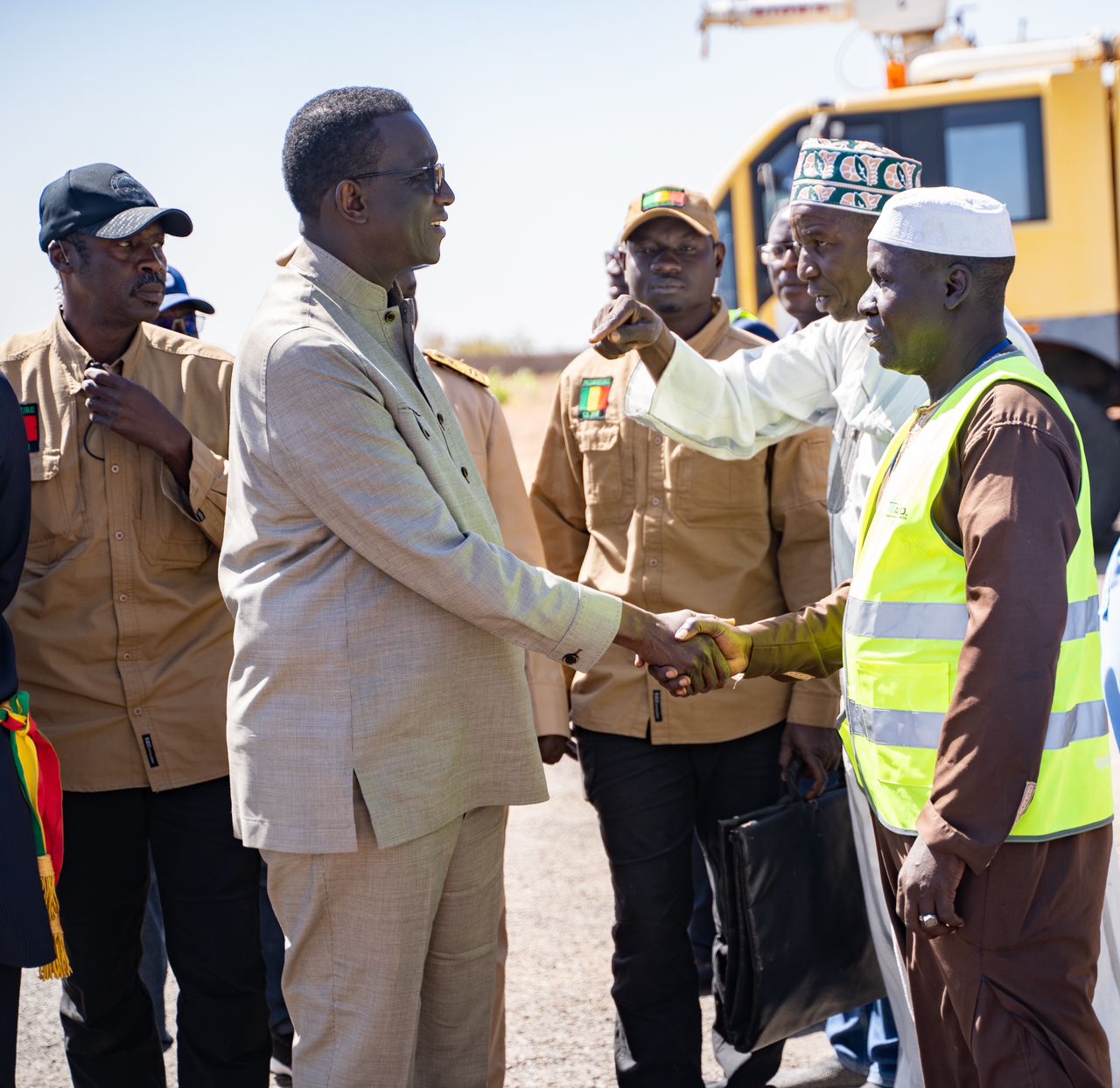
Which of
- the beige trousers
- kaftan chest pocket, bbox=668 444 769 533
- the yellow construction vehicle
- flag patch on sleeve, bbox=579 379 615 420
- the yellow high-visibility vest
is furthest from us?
the yellow construction vehicle

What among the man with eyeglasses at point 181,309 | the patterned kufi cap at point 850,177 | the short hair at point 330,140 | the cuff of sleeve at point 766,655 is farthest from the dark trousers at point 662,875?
the man with eyeglasses at point 181,309

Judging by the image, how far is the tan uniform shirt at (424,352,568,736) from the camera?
3.63m

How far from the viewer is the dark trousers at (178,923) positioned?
10.6 feet

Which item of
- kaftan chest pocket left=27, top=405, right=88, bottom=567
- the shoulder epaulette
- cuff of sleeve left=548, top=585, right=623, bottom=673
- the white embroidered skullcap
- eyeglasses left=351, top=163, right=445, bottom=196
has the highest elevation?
eyeglasses left=351, top=163, right=445, bottom=196

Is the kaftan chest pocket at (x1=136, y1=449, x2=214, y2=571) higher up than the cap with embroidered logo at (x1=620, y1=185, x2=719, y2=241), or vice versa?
the cap with embroidered logo at (x1=620, y1=185, x2=719, y2=241)

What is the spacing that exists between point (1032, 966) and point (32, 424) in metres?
2.46

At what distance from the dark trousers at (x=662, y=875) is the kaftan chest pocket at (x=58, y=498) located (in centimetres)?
145

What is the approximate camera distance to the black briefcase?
329 centimetres

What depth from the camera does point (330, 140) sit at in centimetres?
264

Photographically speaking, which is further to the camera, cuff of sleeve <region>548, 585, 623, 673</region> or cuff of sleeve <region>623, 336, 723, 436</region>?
cuff of sleeve <region>623, 336, 723, 436</region>

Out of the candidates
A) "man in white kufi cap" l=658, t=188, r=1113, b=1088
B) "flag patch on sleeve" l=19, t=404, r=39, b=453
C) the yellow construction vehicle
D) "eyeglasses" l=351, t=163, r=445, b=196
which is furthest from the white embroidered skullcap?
the yellow construction vehicle

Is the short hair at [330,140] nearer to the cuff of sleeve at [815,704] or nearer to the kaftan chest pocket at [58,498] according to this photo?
the kaftan chest pocket at [58,498]

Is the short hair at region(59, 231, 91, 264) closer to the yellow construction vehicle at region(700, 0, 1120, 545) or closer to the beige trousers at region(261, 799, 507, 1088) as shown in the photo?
the beige trousers at region(261, 799, 507, 1088)

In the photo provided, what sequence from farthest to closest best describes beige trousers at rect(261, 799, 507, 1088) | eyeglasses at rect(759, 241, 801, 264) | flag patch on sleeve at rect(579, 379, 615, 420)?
1. eyeglasses at rect(759, 241, 801, 264)
2. flag patch on sleeve at rect(579, 379, 615, 420)
3. beige trousers at rect(261, 799, 507, 1088)
